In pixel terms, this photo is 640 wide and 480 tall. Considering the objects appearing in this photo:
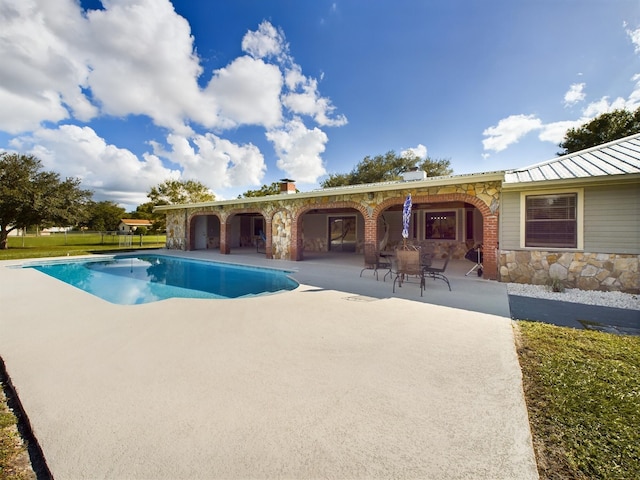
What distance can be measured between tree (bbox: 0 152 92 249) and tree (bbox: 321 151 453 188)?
83.9 feet

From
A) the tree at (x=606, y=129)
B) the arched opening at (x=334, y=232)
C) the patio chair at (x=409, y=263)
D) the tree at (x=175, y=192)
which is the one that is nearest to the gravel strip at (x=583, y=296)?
the patio chair at (x=409, y=263)

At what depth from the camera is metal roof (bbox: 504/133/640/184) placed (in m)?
7.35

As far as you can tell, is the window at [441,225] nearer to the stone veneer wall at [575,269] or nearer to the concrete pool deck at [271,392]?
the stone veneer wall at [575,269]

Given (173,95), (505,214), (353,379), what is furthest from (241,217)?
(353,379)

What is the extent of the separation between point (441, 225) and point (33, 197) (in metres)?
26.4

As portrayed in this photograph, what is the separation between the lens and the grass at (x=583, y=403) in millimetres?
1956

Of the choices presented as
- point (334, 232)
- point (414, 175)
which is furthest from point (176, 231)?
point (414, 175)

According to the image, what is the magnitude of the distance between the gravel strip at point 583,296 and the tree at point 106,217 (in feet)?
171

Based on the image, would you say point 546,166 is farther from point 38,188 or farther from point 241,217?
point 38,188

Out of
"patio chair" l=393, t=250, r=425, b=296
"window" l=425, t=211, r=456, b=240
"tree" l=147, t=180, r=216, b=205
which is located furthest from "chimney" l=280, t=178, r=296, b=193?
"tree" l=147, t=180, r=216, b=205

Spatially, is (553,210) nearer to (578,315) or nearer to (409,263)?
(578,315)

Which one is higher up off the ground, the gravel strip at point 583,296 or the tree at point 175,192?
the tree at point 175,192

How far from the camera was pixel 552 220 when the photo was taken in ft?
26.4

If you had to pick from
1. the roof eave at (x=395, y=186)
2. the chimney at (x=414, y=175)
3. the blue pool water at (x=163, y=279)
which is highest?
the chimney at (x=414, y=175)
